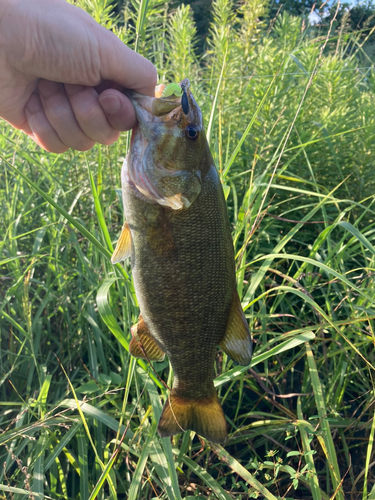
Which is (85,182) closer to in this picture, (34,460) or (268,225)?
(268,225)

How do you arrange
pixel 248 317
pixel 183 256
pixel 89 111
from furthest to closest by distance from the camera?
pixel 248 317, pixel 89 111, pixel 183 256

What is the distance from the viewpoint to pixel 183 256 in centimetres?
122

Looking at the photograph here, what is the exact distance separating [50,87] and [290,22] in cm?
244

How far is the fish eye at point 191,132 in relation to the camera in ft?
4.14

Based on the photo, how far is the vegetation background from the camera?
4.78 ft

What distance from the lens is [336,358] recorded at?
1.98 m

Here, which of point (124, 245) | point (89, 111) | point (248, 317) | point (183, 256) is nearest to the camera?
point (183, 256)

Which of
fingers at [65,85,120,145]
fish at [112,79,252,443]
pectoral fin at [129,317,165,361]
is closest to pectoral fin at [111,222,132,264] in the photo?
fish at [112,79,252,443]

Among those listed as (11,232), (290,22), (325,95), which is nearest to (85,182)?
(11,232)

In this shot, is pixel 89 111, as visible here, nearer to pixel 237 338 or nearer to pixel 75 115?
pixel 75 115

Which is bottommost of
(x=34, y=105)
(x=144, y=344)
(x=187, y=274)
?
(x=144, y=344)

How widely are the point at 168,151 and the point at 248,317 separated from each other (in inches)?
33.7

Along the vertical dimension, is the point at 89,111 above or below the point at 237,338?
above

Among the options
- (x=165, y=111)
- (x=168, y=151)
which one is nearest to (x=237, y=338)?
(x=168, y=151)
